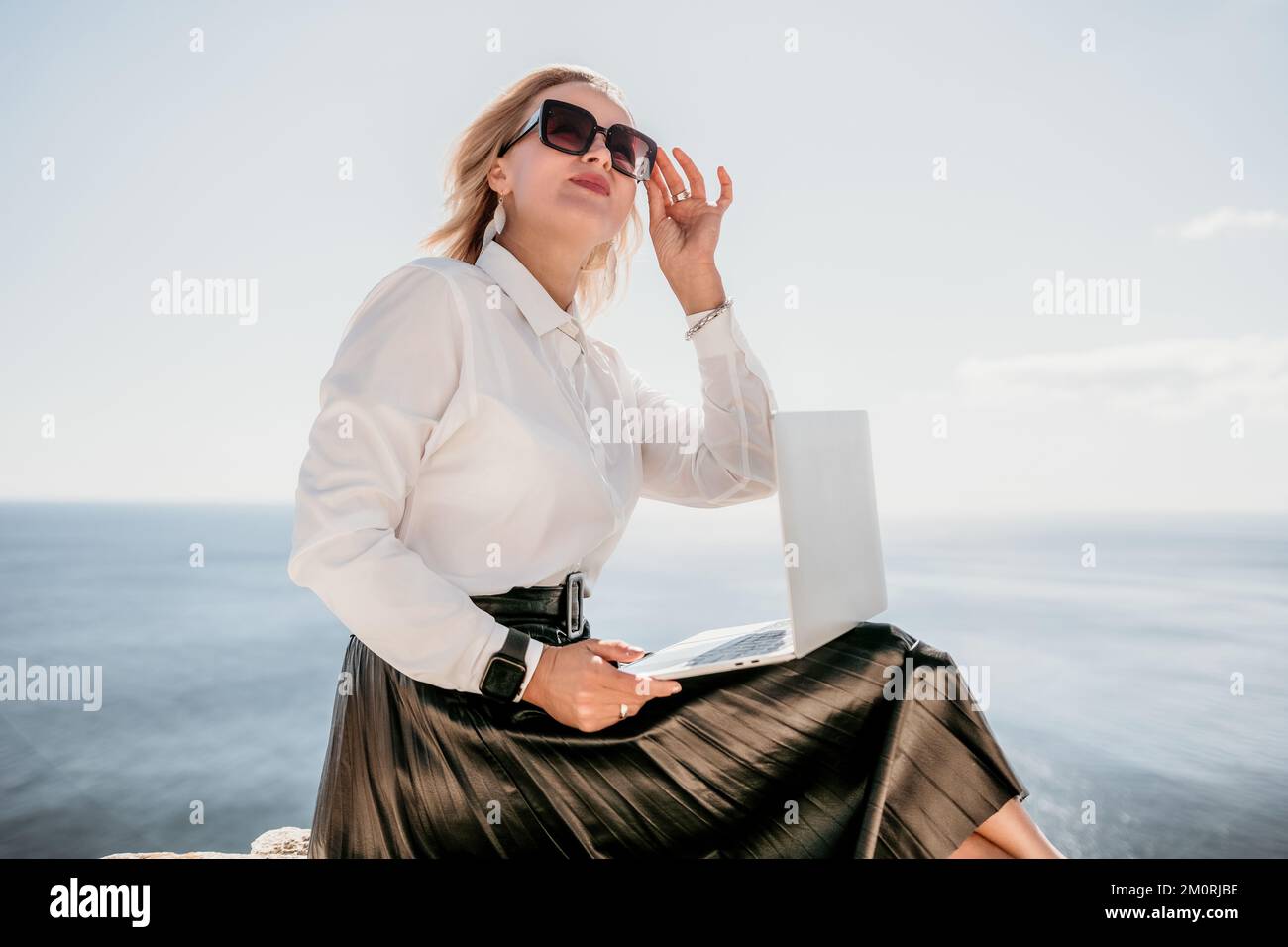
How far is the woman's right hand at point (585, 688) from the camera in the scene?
51.9 inches

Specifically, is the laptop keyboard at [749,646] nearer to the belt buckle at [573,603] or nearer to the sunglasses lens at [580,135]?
the belt buckle at [573,603]

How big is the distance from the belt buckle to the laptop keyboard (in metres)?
0.26

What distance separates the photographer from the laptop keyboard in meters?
1.40

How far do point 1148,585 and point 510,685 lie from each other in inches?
A: 538

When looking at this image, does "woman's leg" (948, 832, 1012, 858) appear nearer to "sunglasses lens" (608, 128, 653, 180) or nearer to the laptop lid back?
the laptop lid back

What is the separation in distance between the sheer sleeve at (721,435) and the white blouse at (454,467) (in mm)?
196

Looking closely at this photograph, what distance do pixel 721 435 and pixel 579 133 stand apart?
2.31ft

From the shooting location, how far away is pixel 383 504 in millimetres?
1386

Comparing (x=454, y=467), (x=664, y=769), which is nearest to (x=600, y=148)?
(x=454, y=467)

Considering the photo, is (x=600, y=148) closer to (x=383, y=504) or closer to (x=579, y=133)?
(x=579, y=133)

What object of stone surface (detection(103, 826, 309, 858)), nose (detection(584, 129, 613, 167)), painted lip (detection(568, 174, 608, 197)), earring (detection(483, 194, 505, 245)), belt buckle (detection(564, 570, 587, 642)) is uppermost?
nose (detection(584, 129, 613, 167))

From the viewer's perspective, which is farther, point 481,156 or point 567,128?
point 481,156

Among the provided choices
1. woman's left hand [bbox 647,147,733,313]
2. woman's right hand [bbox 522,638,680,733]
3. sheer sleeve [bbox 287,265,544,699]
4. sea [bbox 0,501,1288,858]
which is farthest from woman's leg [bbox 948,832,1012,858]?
woman's left hand [bbox 647,147,733,313]
